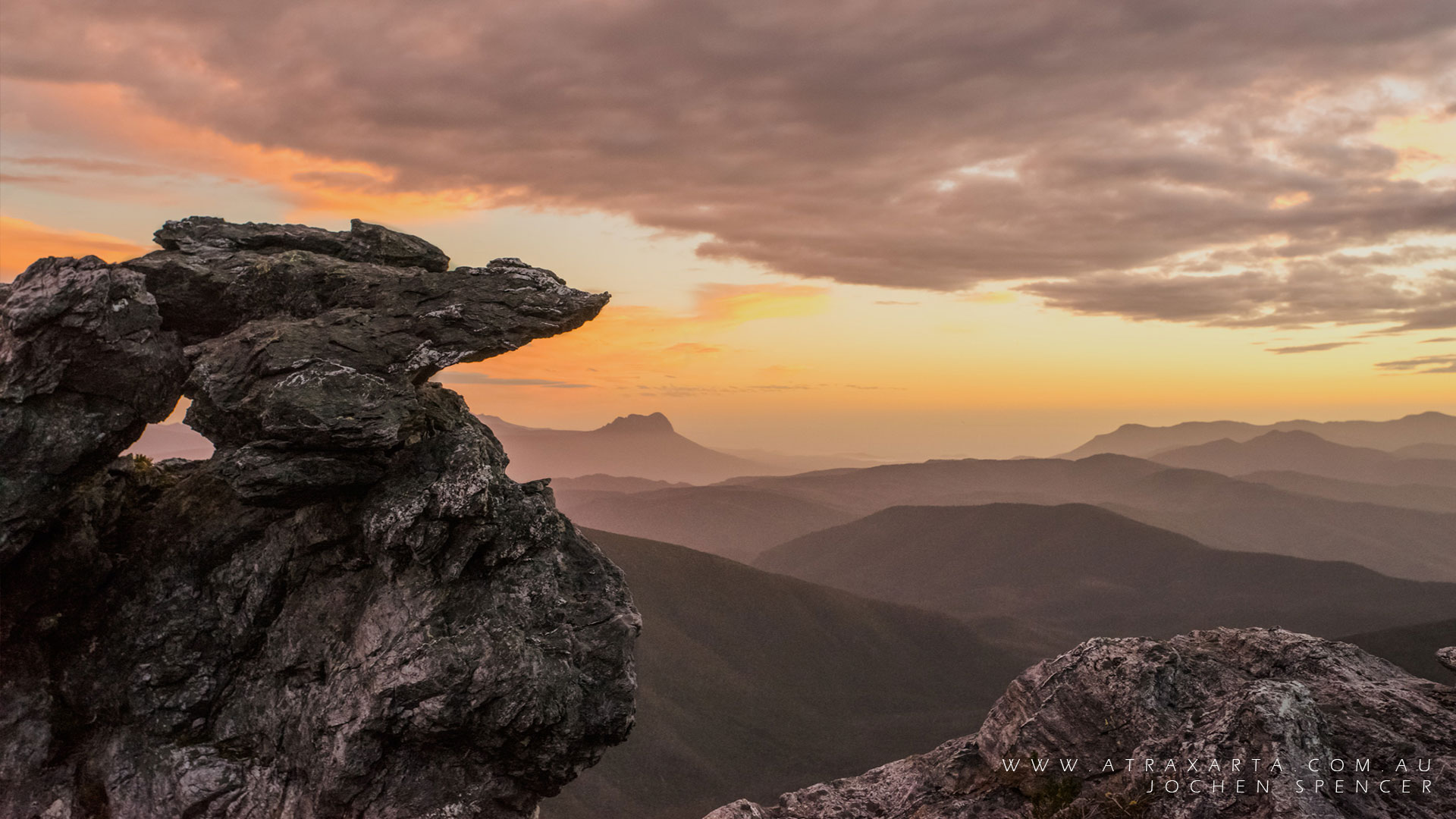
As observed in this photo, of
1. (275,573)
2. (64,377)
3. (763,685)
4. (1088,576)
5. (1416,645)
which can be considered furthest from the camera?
(1088,576)

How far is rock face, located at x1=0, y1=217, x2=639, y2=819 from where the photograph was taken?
1856cm

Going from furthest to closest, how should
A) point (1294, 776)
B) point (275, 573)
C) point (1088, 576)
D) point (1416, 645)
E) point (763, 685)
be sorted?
point (1088, 576) < point (763, 685) < point (1416, 645) < point (275, 573) < point (1294, 776)

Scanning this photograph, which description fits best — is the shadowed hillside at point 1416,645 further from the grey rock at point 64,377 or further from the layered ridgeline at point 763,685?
the grey rock at point 64,377

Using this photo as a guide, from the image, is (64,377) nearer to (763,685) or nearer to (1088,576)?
(763,685)

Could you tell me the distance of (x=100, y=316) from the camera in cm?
1839

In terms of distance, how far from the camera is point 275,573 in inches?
830

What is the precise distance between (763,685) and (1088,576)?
88.1 metres

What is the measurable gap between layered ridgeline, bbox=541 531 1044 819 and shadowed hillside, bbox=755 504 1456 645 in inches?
983

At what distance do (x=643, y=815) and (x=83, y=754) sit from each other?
52164 millimetres

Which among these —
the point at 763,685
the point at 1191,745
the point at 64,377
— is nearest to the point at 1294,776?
the point at 1191,745

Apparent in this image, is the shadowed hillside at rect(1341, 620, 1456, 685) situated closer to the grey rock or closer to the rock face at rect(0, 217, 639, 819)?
the rock face at rect(0, 217, 639, 819)

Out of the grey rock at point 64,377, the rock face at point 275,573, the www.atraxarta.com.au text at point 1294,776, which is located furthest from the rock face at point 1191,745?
the grey rock at point 64,377

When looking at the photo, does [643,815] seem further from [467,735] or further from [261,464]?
[261,464]

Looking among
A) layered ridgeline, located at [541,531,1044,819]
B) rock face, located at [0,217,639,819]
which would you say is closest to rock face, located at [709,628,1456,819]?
rock face, located at [0,217,639,819]
